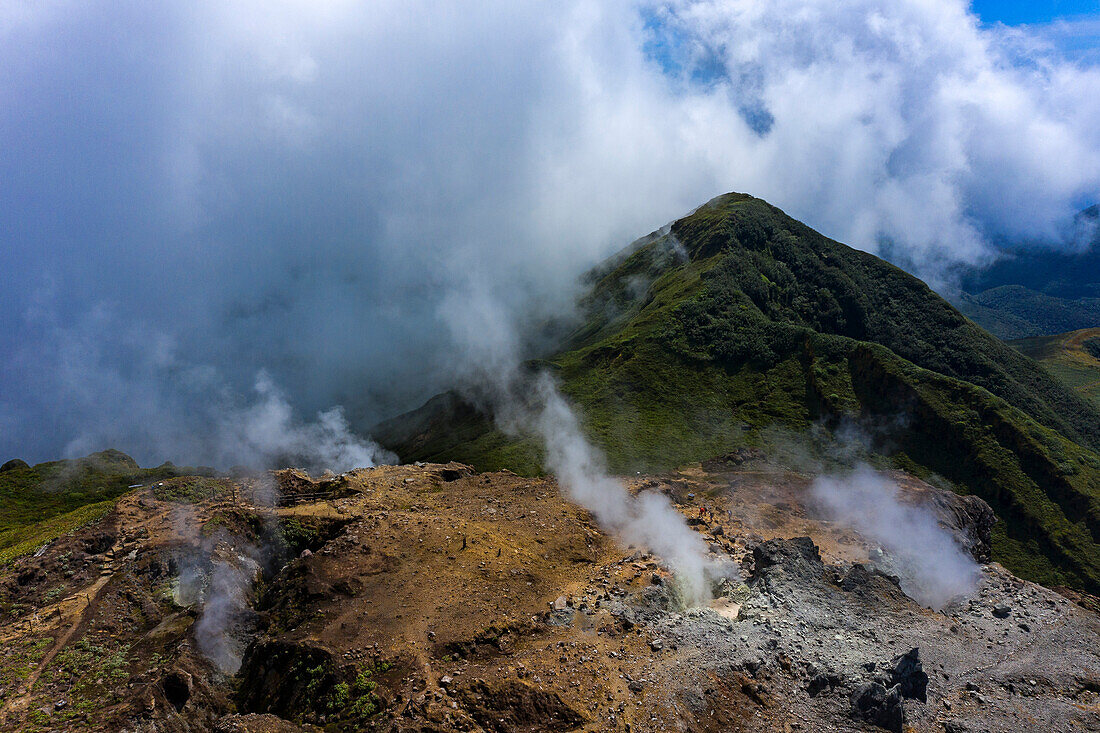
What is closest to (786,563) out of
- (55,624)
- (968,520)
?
(968,520)

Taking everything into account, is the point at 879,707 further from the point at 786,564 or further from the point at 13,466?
the point at 13,466

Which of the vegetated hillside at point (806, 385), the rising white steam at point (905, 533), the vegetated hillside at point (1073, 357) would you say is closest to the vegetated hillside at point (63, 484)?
the vegetated hillside at point (806, 385)

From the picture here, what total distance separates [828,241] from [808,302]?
2937 cm

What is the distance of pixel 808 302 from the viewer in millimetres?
112500

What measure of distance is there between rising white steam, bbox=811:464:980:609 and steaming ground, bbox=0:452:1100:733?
795 mm

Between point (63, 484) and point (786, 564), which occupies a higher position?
point (63, 484)

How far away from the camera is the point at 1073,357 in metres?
161

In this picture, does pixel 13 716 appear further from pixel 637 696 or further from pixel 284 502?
pixel 637 696

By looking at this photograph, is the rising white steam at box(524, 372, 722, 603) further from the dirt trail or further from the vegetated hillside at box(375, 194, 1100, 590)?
the dirt trail

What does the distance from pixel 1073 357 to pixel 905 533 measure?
185 metres

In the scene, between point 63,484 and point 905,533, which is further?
point 63,484

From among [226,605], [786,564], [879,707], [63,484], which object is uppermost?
[63,484]

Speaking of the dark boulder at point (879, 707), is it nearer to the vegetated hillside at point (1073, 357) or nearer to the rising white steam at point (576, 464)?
the rising white steam at point (576, 464)

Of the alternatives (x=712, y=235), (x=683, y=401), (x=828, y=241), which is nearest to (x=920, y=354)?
(x=828, y=241)
